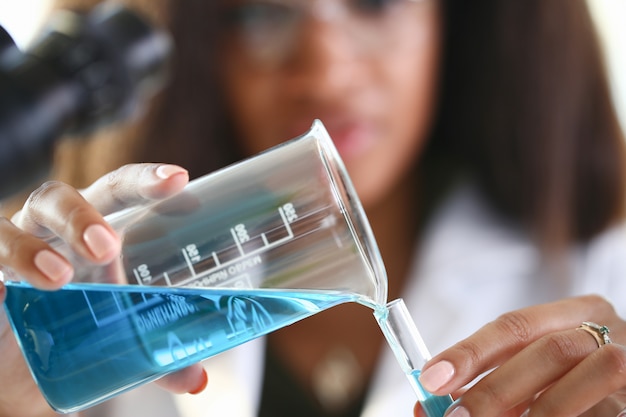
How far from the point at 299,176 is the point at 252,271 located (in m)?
0.09

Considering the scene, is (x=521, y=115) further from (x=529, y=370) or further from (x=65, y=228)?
(x=65, y=228)

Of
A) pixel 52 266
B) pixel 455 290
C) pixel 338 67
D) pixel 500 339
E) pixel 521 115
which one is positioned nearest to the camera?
pixel 52 266

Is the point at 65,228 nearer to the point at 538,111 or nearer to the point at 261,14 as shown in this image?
the point at 261,14

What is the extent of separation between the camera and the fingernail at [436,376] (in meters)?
0.62

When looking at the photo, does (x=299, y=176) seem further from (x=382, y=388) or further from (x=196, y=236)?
(x=382, y=388)

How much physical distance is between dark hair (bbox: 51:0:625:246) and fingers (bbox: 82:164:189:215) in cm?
78

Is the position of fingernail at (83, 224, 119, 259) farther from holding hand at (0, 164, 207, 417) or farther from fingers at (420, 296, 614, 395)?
fingers at (420, 296, 614, 395)

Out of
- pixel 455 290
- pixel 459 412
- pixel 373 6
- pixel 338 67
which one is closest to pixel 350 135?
pixel 338 67

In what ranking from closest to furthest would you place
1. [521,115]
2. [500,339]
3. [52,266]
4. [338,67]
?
[52,266] < [500,339] < [338,67] < [521,115]

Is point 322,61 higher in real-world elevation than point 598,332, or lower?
higher

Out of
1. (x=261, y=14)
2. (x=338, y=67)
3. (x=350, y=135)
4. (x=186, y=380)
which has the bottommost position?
(x=186, y=380)

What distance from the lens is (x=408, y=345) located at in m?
0.64

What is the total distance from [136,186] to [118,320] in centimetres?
12

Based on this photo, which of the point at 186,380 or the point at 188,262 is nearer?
the point at 188,262
